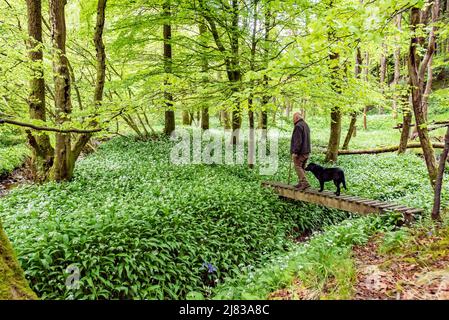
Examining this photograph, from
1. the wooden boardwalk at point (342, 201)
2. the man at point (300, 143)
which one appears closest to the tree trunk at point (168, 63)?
the man at point (300, 143)

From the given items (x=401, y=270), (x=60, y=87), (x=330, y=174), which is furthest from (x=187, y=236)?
(x=60, y=87)

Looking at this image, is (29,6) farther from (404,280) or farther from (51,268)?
(404,280)

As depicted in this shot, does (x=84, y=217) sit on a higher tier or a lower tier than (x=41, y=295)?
higher

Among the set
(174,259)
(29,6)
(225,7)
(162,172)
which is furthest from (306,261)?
(29,6)

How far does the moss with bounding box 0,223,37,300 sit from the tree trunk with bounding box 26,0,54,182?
697cm

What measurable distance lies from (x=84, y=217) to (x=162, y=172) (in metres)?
4.56

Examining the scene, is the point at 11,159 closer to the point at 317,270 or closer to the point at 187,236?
the point at 187,236

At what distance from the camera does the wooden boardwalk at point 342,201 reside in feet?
21.7

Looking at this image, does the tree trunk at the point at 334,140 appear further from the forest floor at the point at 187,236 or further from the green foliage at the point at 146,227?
the green foliage at the point at 146,227

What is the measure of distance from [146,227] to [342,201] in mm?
5122

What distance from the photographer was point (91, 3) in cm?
1068

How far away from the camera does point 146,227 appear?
5.94m

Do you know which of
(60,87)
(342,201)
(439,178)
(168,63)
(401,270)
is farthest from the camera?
(168,63)

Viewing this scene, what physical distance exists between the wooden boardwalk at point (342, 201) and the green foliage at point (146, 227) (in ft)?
1.34
